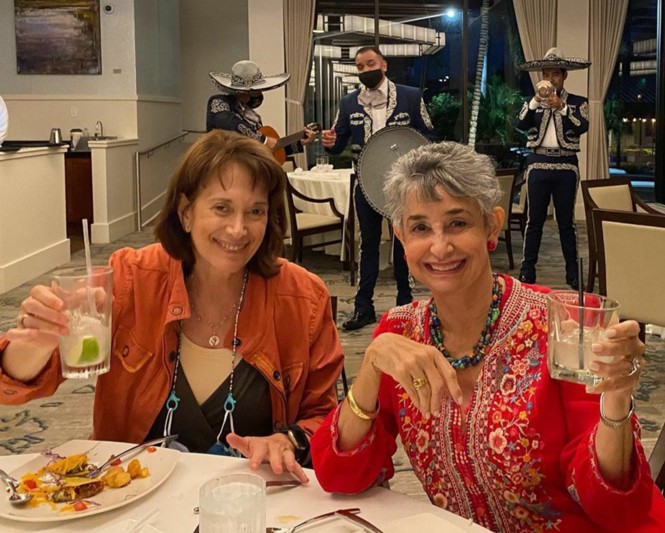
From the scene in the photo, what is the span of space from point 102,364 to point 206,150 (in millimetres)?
701

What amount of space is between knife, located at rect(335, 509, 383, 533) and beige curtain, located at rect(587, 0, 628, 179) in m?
10.3

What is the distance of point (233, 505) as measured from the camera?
1083mm

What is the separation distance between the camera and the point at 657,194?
31.0ft

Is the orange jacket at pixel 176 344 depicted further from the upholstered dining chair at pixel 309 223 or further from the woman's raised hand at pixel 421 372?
the upholstered dining chair at pixel 309 223

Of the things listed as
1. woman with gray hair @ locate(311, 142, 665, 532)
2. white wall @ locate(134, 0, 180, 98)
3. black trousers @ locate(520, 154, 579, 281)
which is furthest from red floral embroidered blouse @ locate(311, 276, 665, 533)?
white wall @ locate(134, 0, 180, 98)

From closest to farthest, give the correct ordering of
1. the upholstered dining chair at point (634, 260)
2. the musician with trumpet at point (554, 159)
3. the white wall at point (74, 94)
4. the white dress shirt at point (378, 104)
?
the upholstered dining chair at point (634, 260), the white dress shirt at point (378, 104), the musician with trumpet at point (554, 159), the white wall at point (74, 94)

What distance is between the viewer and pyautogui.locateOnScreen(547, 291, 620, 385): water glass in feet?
3.67

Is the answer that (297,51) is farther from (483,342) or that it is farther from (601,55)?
(483,342)

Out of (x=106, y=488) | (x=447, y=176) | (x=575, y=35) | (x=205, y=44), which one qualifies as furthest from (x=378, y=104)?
(x=205, y=44)

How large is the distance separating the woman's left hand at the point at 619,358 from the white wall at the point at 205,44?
1199 centimetres

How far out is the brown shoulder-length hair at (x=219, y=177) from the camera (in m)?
1.87

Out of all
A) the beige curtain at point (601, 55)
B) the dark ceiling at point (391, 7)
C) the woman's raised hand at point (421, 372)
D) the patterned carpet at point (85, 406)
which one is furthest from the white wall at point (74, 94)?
the woman's raised hand at point (421, 372)

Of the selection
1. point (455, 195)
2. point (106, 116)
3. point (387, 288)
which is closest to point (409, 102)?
point (387, 288)

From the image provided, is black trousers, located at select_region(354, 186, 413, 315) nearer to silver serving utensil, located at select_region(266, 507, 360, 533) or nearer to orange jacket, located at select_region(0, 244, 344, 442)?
orange jacket, located at select_region(0, 244, 344, 442)
